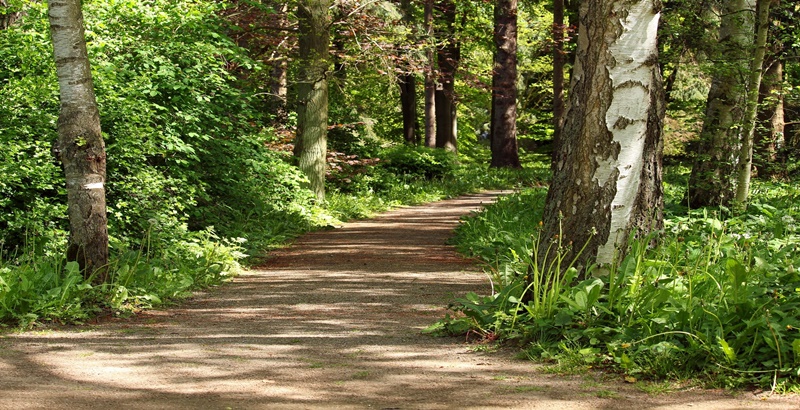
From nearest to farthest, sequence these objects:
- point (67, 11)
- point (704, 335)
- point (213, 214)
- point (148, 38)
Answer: point (704, 335)
point (67, 11)
point (148, 38)
point (213, 214)

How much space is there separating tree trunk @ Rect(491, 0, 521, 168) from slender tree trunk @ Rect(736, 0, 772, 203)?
16.3 m

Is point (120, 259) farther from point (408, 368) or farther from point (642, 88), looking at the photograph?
point (642, 88)

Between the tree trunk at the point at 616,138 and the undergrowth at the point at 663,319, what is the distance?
20cm

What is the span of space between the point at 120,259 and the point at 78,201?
125 cm

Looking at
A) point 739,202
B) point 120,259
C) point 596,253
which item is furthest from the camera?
point 739,202

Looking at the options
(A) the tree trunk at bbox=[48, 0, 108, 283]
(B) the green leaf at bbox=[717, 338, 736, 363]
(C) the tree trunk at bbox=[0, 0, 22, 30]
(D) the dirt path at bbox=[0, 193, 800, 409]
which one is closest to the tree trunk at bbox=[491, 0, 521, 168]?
(C) the tree trunk at bbox=[0, 0, 22, 30]

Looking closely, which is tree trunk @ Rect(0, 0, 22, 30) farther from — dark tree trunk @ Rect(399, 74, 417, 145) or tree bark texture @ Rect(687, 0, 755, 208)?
dark tree trunk @ Rect(399, 74, 417, 145)

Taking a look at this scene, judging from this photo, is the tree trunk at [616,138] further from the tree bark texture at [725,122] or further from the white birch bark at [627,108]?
the tree bark texture at [725,122]

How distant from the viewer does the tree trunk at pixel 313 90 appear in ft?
54.0

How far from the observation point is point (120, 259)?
28.0 feet

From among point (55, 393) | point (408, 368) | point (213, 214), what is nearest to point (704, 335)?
point (408, 368)

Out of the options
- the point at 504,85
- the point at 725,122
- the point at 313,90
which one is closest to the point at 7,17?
the point at 313,90

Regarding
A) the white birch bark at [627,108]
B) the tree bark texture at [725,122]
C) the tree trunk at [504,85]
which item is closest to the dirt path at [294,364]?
the white birch bark at [627,108]

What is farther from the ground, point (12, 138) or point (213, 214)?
point (12, 138)
